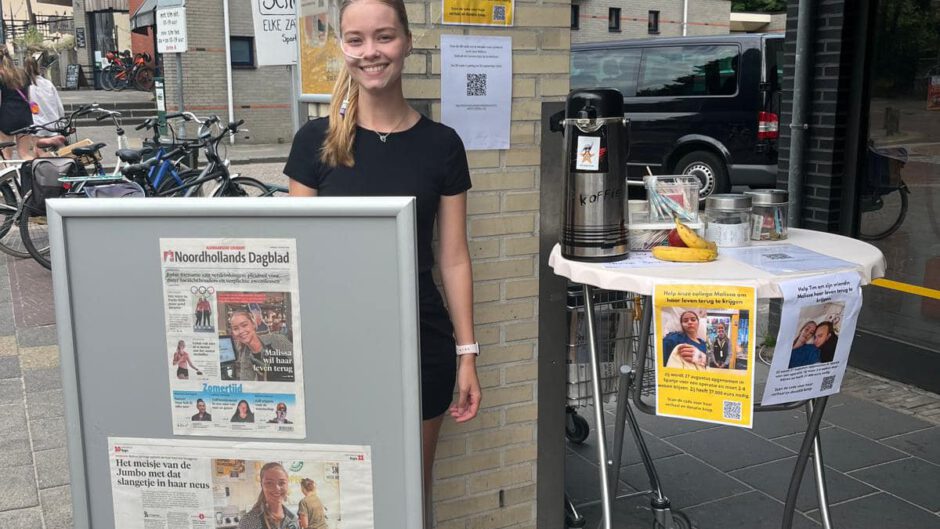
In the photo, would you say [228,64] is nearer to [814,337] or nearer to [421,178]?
[421,178]

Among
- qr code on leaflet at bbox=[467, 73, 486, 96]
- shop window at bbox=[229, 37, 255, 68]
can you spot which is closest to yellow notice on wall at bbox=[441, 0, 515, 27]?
qr code on leaflet at bbox=[467, 73, 486, 96]

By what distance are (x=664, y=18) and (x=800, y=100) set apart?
29358 millimetres

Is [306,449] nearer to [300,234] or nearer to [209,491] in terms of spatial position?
[209,491]

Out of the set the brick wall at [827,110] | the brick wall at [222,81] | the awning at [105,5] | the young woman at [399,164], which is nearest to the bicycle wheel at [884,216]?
the brick wall at [827,110]

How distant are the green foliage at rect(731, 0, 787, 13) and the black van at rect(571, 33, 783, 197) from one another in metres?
31.5

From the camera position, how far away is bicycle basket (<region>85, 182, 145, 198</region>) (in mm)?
7094

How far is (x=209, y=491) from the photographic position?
76.4 inches

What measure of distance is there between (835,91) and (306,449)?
426 cm

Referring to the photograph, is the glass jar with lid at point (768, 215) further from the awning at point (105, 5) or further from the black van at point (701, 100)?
the awning at point (105, 5)

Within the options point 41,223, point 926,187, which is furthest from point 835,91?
point 41,223

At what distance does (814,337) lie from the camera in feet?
7.65

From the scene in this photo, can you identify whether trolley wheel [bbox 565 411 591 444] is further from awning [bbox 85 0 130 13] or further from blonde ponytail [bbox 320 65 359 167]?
awning [bbox 85 0 130 13]

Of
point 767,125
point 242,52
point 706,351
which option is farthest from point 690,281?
point 242,52

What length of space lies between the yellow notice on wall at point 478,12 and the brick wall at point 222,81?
1965 centimetres
